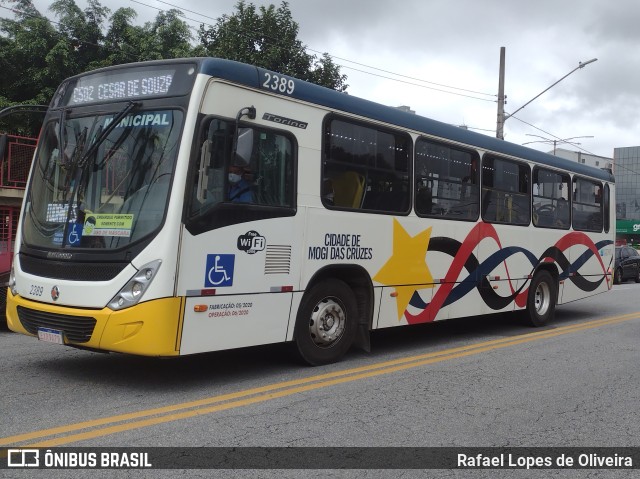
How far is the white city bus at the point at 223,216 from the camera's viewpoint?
18.4 feet

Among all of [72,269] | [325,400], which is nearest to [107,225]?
[72,269]

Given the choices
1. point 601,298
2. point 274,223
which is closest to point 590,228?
point 601,298

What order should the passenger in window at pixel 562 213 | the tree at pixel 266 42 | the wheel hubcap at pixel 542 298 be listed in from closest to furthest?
the wheel hubcap at pixel 542 298 → the passenger in window at pixel 562 213 → the tree at pixel 266 42

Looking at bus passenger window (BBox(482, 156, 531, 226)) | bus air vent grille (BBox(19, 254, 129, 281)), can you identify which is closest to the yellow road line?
bus air vent grille (BBox(19, 254, 129, 281))

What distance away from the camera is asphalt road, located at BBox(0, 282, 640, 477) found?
459cm

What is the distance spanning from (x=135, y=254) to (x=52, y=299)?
0.99m

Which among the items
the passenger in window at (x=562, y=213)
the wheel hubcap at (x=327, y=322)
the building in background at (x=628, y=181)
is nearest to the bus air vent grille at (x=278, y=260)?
the wheel hubcap at (x=327, y=322)

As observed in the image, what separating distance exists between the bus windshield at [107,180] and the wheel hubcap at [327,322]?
2.21 meters

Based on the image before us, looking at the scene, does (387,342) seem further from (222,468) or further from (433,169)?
(222,468)

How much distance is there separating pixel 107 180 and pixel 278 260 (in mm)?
1797

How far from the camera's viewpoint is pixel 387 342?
9000mm

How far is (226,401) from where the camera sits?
18.2 ft

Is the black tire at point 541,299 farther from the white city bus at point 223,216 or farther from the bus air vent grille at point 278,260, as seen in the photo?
the bus air vent grille at point 278,260

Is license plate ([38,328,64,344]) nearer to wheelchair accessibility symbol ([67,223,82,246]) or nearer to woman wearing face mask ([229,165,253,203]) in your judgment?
wheelchair accessibility symbol ([67,223,82,246])
